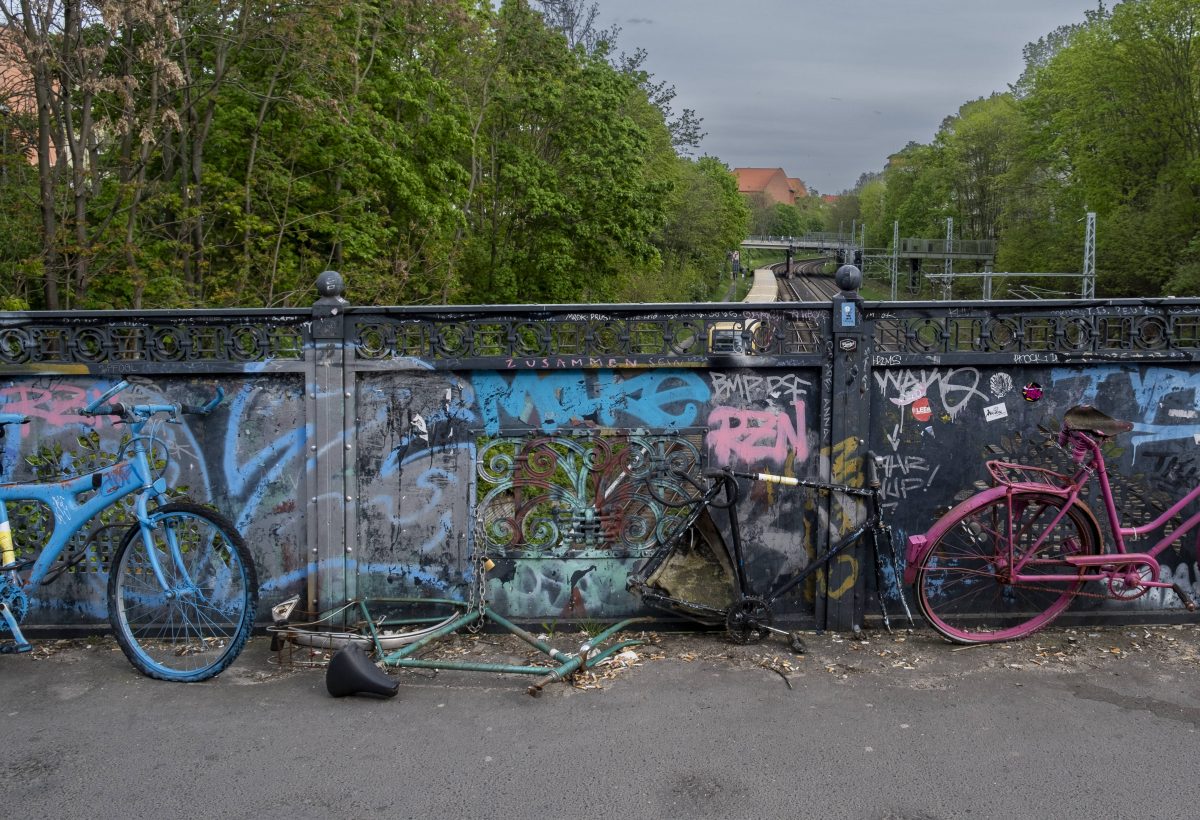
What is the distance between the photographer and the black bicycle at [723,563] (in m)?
5.11

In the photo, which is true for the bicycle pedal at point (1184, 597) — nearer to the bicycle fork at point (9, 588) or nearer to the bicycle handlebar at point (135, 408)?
the bicycle handlebar at point (135, 408)

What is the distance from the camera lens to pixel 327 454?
5.23 metres

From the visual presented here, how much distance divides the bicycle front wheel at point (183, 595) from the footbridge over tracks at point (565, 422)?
23 centimetres

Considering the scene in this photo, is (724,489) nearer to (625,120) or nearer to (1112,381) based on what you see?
(1112,381)

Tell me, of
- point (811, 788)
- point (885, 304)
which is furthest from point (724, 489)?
point (811, 788)

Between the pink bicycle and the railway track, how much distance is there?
72.8 m

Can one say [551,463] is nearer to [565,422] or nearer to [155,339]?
[565,422]

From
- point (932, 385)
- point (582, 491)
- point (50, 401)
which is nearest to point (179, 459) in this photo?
point (50, 401)

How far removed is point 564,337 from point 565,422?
46cm

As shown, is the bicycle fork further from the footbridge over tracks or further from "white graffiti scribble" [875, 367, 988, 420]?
"white graffiti scribble" [875, 367, 988, 420]

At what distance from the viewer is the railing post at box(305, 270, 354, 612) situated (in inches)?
204

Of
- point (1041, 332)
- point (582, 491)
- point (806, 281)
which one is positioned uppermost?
point (806, 281)

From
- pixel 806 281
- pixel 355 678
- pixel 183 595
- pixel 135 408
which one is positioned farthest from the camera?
pixel 806 281

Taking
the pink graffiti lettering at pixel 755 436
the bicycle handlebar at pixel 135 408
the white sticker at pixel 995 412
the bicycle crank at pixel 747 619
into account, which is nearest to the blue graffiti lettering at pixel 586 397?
the pink graffiti lettering at pixel 755 436
